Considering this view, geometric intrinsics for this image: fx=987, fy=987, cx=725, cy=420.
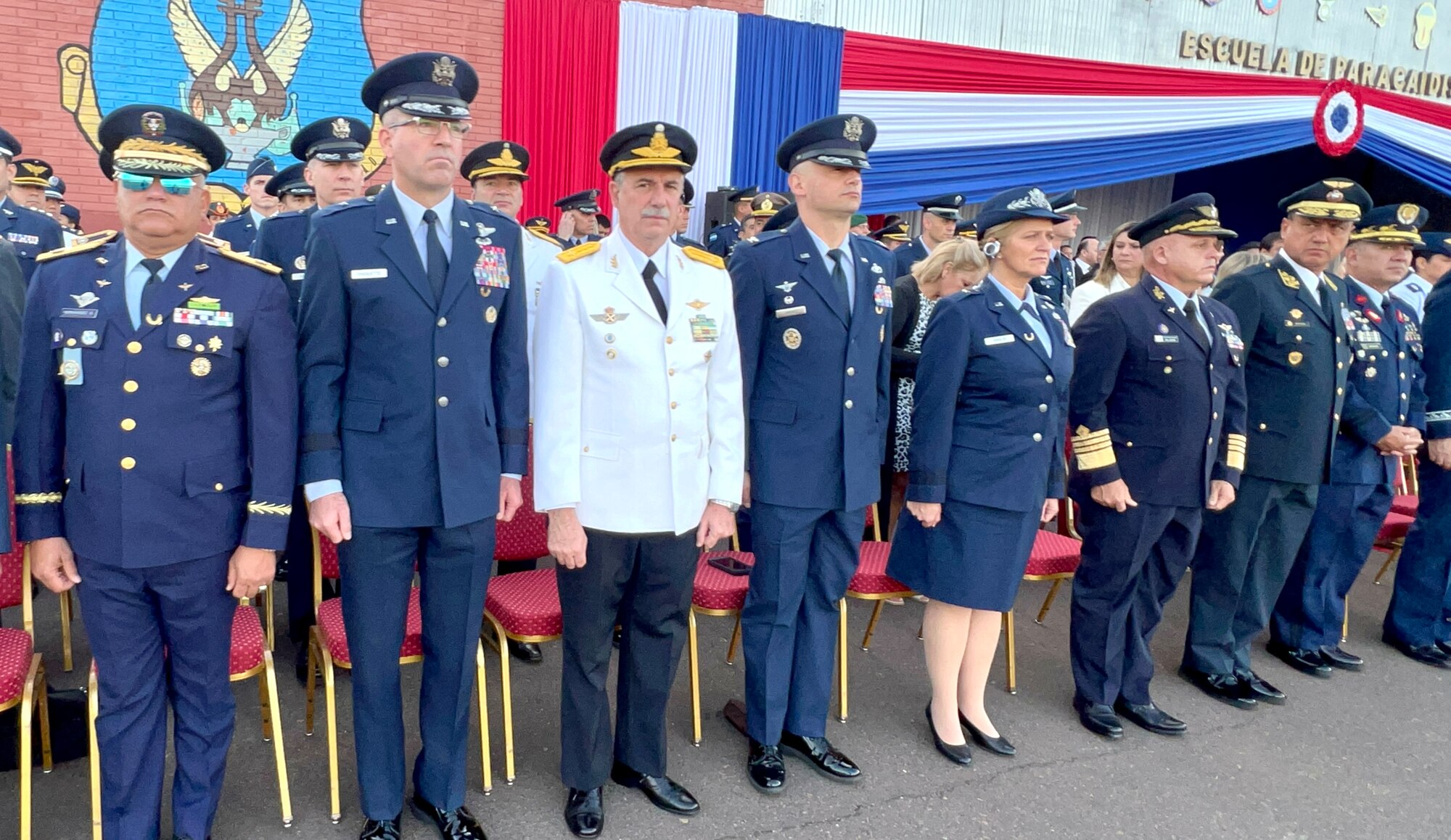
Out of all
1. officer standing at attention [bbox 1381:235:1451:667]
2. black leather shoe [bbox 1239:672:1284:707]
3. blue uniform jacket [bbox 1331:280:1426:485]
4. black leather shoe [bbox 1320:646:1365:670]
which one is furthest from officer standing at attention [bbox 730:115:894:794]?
officer standing at attention [bbox 1381:235:1451:667]

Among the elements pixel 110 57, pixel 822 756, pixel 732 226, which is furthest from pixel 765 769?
pixel 110 57

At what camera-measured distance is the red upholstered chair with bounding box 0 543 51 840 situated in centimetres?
235

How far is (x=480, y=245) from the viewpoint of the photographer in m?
2.45

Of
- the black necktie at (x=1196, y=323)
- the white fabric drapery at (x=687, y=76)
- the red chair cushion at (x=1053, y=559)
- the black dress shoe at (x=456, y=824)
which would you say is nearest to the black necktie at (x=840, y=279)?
the black necktie at (x=1196, y=323)

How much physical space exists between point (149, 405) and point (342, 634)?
2.82 ft

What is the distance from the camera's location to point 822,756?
10.1ft

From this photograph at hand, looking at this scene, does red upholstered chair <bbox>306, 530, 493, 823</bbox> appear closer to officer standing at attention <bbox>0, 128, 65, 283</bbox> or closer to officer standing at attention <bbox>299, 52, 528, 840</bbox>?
officer standing at attention <bbox>299, 52, 528, 840</bbox>

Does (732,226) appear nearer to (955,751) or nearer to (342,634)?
(955,751)

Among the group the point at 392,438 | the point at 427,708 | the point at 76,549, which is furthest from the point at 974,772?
the point at 76,549

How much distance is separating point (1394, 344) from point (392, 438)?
4.03m

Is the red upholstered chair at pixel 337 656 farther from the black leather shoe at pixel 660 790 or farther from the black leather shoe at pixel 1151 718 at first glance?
the black leather shoe at pixel 1151 718

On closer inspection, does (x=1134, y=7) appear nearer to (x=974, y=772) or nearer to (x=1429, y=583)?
(x=1429, y=583)

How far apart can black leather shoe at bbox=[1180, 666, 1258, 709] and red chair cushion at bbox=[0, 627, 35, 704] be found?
3.92 metres

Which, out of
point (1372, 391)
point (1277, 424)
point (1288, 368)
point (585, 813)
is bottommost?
point (585, 813)
